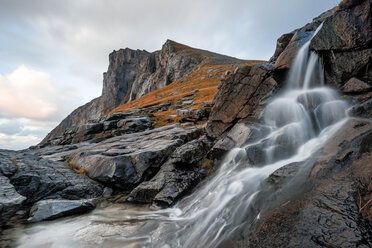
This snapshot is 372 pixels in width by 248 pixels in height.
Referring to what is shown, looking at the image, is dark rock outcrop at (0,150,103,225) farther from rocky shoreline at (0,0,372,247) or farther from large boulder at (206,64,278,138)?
large boulder at (206,64,278,138)

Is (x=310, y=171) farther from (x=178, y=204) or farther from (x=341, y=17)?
(x=341, y=17)

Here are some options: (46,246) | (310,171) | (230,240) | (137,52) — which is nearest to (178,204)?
(230,240)

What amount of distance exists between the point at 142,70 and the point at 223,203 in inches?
5547

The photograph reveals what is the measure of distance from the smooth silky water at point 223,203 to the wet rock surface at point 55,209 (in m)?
0.42

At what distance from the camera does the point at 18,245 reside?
8094mm

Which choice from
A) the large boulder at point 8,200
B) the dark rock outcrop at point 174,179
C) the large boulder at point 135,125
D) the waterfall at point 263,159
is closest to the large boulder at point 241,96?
the waterfall at point 263,159

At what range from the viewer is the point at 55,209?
10812mm

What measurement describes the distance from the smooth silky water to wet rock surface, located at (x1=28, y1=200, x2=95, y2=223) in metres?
0.42

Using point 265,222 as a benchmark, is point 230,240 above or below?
below

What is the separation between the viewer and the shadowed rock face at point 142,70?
105669mm

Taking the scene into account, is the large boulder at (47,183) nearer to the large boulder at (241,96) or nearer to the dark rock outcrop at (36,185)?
the dark rock outcrop at (36,185)

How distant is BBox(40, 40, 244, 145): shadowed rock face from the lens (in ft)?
347

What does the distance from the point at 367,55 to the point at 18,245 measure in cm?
2111

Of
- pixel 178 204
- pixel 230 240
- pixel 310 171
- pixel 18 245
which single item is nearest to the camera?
pixel 230 240
